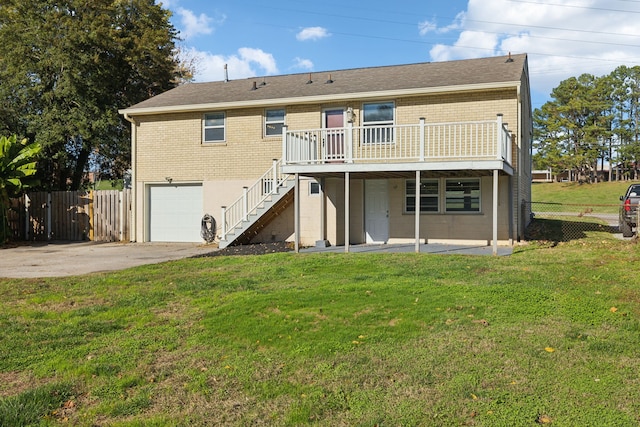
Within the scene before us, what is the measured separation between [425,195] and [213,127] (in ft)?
24.5

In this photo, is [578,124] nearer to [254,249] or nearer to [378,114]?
[378,114]

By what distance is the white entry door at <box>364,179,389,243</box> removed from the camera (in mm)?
15266

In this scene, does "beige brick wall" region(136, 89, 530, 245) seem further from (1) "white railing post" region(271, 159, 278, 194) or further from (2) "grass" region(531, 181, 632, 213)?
(2) "grass" region(531, 181, 632, 213)

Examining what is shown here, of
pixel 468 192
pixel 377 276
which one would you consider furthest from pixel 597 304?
pixel 468 192

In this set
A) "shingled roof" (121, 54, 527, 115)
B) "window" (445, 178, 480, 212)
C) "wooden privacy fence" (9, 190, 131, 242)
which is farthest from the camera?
"wooden privacy fence" (9, 190, 131, 242)

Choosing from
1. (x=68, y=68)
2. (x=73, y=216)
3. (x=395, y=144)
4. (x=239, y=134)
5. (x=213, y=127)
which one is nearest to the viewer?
(x=395, y=144)

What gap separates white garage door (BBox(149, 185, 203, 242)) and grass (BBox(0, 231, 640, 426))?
8.71m

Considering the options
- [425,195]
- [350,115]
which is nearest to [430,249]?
[425,195]

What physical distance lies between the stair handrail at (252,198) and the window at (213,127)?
8.07 feet

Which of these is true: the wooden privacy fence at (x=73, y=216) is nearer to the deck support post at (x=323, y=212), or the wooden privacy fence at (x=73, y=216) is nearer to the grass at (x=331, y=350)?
the deck support post at (x=323, y=212)

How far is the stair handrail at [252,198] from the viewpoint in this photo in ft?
48.4

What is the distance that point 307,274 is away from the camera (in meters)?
9.44

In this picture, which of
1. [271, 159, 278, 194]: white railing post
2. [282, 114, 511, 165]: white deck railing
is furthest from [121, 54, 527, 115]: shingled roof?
[271, 159, 278, 194]: white railing post

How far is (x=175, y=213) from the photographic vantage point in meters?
17.8
